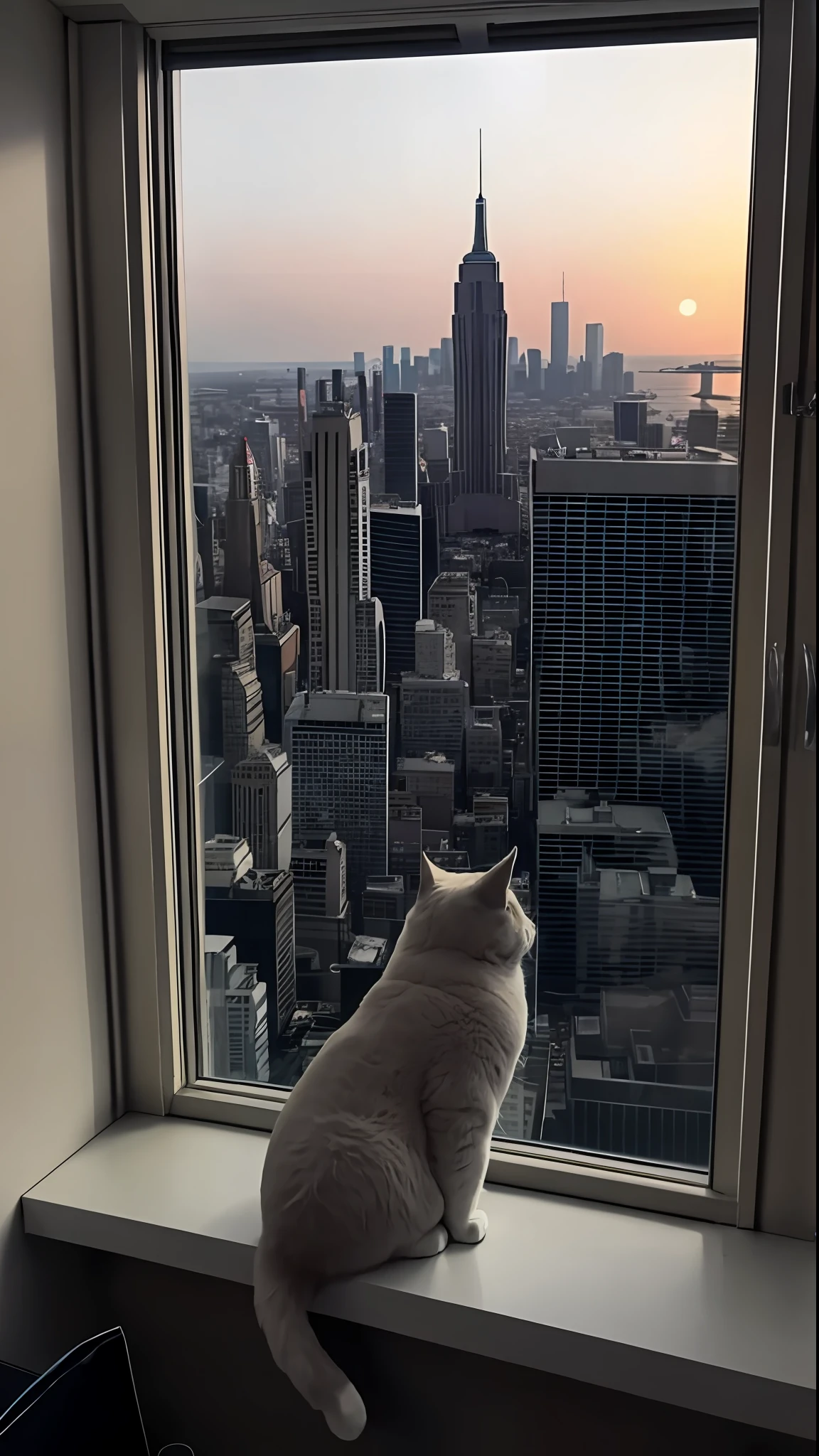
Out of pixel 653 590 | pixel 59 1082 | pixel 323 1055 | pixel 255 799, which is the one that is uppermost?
pixel 653 590

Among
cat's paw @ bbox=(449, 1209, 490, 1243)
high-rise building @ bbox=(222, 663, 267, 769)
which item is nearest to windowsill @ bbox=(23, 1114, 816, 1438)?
cat's paw @ bbox=(449, 1209, 490, 1243)

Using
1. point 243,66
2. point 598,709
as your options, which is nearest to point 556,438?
point 598,709

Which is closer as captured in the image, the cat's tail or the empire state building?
the cat's tail

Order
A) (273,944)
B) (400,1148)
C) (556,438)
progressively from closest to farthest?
(400,1148), (556,438), (273,944)

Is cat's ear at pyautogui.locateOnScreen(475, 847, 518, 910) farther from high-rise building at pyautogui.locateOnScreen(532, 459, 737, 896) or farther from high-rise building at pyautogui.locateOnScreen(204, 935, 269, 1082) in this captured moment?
high-rise building at pyautogui.locateOnScreen(204, 935, 269, 1082)

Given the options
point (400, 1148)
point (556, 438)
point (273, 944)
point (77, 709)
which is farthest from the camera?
point (273, 944)

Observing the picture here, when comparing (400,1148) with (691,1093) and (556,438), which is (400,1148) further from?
(556,438)
